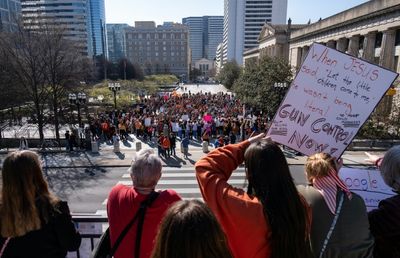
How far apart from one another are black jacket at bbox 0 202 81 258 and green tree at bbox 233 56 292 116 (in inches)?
1050

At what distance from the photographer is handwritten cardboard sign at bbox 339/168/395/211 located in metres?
3.54

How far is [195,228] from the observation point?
1447mm

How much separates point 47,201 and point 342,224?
6.99ft

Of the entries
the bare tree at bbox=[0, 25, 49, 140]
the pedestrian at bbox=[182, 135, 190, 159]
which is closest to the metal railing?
the pedestrian at bbox=[182, 135, 190, 159]

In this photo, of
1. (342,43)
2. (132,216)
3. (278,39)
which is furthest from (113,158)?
(278,39)

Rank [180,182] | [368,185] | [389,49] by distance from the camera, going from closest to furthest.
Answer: [368,185] → [180,182] → [389,49]

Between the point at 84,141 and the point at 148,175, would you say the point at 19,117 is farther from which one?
the point at 148,175

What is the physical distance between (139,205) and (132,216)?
0.09 metres

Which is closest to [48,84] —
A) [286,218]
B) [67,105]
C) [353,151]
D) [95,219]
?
[67,105]

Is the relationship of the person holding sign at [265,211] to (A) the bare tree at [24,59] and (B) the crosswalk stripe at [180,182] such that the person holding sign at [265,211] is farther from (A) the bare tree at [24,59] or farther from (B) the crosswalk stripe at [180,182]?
(A) the bare tree at [24,59]

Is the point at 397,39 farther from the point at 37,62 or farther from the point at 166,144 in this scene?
the point at 37,62

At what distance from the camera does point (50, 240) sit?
2.47 metres

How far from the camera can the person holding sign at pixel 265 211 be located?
78.5 inches

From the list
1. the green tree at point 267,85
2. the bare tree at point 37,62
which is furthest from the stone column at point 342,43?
the bare tree at point 37,62
